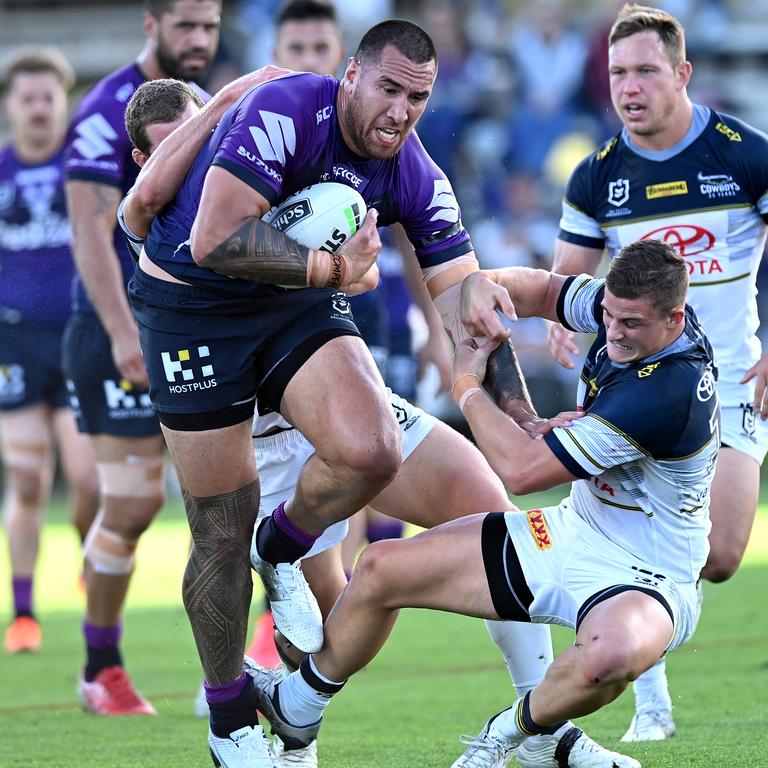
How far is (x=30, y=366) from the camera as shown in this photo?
9.20 m

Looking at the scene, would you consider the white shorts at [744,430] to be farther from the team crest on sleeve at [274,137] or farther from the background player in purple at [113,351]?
the background player in purple at [113,351]

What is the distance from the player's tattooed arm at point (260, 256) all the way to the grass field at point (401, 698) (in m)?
1.82

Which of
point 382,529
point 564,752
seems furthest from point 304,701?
point 382,529

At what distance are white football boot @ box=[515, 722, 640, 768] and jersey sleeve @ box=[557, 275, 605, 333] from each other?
1.41 meters

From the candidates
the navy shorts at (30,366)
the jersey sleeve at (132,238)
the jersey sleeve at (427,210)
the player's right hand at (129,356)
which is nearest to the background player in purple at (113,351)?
the player's right hand at (129,356)

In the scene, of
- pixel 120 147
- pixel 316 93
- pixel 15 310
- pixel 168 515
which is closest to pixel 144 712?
pixel 120 147

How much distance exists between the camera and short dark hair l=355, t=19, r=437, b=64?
14.6 feet

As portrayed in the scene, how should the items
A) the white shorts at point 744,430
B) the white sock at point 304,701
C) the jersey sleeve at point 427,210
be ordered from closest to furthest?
the white sock at point 304,701
the jersey sleeve at point 427,210
the white shorts at point 744,430

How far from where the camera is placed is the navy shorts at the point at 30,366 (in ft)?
30.0

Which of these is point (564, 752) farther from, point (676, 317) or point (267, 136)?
point (267, 136)

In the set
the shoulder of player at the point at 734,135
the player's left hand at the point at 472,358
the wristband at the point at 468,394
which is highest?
→ the shoulder of player at the point at 734,135

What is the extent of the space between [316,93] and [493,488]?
1609mm

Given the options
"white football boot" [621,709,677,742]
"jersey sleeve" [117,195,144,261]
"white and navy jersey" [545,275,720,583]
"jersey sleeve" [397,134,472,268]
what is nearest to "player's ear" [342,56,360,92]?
"jersey sleeve" [397,134,472,268]

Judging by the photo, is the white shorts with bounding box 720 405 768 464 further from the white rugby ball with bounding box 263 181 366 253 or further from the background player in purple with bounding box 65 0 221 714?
the background player in purple with bounding box 65 0 221 714
